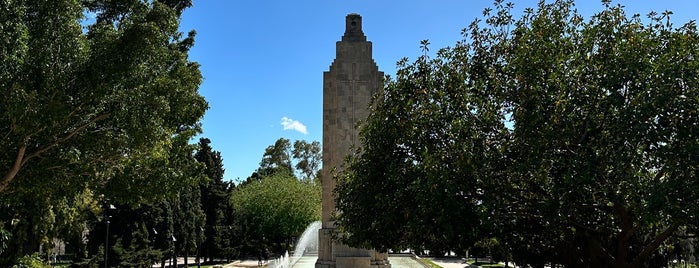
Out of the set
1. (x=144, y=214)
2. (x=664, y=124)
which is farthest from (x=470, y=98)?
(x=144, y=214)

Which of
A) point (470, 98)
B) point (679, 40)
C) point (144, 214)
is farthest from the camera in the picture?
point (144, 214)

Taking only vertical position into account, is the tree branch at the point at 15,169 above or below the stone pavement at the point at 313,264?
above

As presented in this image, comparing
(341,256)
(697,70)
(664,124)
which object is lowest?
(341,256)

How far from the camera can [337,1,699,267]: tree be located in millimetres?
9375

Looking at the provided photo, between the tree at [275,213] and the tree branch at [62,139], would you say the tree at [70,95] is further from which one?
the tree at [275,213]

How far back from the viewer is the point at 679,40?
33.0 feet

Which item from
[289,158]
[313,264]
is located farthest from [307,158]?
[313,264]

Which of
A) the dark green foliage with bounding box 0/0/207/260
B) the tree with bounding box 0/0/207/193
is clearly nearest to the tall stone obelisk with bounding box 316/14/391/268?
the dark green foliage with bounding box 0/0/207/260

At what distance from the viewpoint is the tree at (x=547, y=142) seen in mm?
9375

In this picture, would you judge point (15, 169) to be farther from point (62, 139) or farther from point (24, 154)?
point (62, 139)

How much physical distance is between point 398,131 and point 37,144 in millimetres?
8262

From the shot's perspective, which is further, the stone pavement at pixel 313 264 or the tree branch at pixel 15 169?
the stone pavement at pixel 313 264

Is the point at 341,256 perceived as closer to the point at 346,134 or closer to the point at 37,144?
the point at 346,134

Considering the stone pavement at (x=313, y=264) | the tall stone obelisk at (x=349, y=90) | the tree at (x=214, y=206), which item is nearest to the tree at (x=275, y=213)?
the tree at (x=214, y=206)
